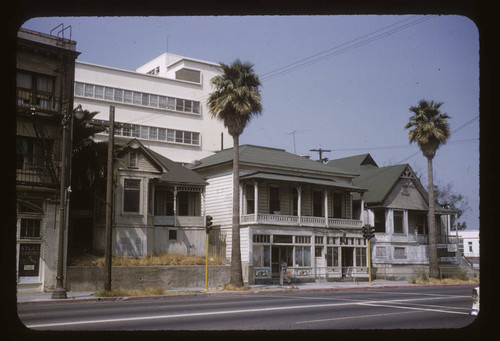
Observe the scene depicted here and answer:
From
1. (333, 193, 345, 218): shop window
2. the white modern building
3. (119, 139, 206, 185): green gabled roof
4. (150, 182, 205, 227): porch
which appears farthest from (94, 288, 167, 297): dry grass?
the white modern building

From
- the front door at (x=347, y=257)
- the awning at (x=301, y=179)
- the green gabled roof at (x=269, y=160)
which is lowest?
the front door at (x=347, y=257)

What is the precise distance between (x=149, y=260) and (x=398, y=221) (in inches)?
877

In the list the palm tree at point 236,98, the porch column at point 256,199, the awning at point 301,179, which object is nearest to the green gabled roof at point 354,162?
the awning at point 301,179

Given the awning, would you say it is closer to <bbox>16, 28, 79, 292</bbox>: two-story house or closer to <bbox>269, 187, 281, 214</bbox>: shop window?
<bbox>269, 187, 281, 214</bbox>: shop window

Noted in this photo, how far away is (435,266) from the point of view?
37.7 m

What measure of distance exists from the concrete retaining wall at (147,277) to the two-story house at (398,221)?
14303 mm

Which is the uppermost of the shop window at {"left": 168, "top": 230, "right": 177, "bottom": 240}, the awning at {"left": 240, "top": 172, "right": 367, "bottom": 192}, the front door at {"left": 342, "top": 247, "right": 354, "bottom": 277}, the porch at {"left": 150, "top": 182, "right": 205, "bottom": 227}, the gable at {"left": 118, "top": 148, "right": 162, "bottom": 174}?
the gable at {"left": 118, "top": 148, "right": 162, "bottom": 174}

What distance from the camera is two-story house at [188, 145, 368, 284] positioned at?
3284 cm

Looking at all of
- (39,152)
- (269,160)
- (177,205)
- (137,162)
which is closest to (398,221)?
(269,160)

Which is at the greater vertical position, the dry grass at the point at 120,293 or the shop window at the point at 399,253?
the shop window at the point at 399,253

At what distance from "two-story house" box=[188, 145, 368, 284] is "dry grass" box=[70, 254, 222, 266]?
3.41 meters

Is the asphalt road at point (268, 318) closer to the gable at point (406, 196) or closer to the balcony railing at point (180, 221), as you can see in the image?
the balcony railing at point (180, 221)

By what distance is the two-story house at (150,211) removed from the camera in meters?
29.6
